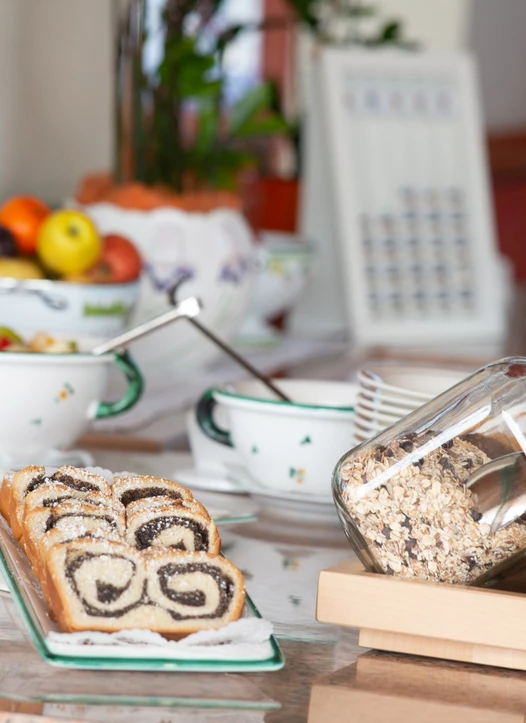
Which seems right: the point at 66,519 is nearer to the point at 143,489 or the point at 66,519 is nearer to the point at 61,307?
the point at 143,489

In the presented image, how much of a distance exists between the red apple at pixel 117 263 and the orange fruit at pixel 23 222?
0.07m

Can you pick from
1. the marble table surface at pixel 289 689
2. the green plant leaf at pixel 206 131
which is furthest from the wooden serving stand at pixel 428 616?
the green plant leaf at pixel 206 131

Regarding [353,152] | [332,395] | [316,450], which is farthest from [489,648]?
[353,152]

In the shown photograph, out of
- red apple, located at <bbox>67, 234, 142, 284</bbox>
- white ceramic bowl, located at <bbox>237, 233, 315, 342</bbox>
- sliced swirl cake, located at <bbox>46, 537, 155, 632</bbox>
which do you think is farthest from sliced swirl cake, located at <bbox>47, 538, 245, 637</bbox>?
white ceramic bowl, located at <bbox>237, 233, 315, 342</bbox>

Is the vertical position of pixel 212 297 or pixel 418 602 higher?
pixel 418 602

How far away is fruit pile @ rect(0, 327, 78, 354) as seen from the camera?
0.88 m

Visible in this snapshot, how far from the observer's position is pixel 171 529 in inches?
20.7

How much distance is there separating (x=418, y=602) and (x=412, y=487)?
5 cm

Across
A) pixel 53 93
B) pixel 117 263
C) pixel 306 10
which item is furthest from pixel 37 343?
pixel 306 10

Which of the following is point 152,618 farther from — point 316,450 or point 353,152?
point 353,152

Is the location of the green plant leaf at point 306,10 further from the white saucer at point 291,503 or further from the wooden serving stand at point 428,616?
the wooden serving stand at point 428,616

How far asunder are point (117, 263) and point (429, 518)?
2.41 ft

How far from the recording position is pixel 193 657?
0.46 m

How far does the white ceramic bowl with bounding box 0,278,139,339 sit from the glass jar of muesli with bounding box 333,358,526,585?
0.58 m
